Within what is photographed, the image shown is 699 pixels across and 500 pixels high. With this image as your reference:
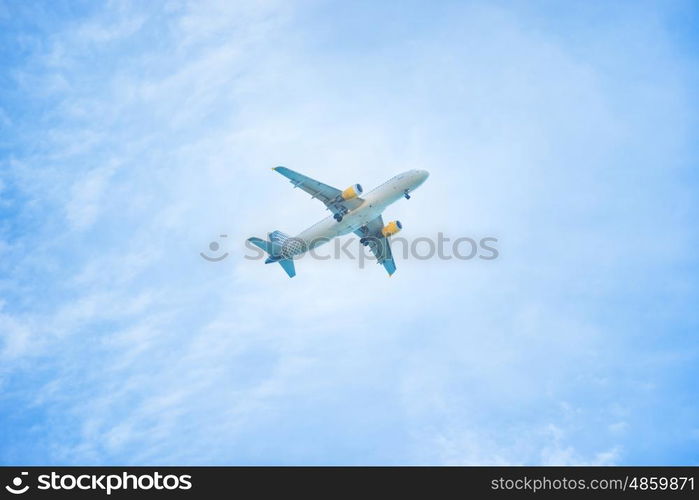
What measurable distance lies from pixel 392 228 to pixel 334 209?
997 cm

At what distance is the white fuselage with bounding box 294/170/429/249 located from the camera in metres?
65.9

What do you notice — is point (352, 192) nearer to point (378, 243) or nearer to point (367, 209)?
point (367, 209)

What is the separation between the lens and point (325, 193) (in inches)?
2704

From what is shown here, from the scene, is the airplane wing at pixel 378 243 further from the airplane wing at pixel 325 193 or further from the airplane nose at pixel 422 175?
the airplane nose at pixel 422 175

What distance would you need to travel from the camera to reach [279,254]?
7169 centimetres

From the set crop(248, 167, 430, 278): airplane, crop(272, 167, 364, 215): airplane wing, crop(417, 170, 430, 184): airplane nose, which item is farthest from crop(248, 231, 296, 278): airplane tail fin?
crop(417, 170, 430, 184): airplane nose

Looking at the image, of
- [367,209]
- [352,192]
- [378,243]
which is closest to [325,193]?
[352,192]

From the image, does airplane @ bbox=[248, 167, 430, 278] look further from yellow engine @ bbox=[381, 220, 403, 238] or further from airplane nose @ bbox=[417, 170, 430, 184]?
yellow engine @ bbox=[381, 220, 403, 238]

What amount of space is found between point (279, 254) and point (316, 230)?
653cm

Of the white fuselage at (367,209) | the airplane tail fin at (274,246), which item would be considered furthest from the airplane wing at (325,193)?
the airplane tail fin at (274,246)

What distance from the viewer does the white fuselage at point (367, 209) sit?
65938mm
